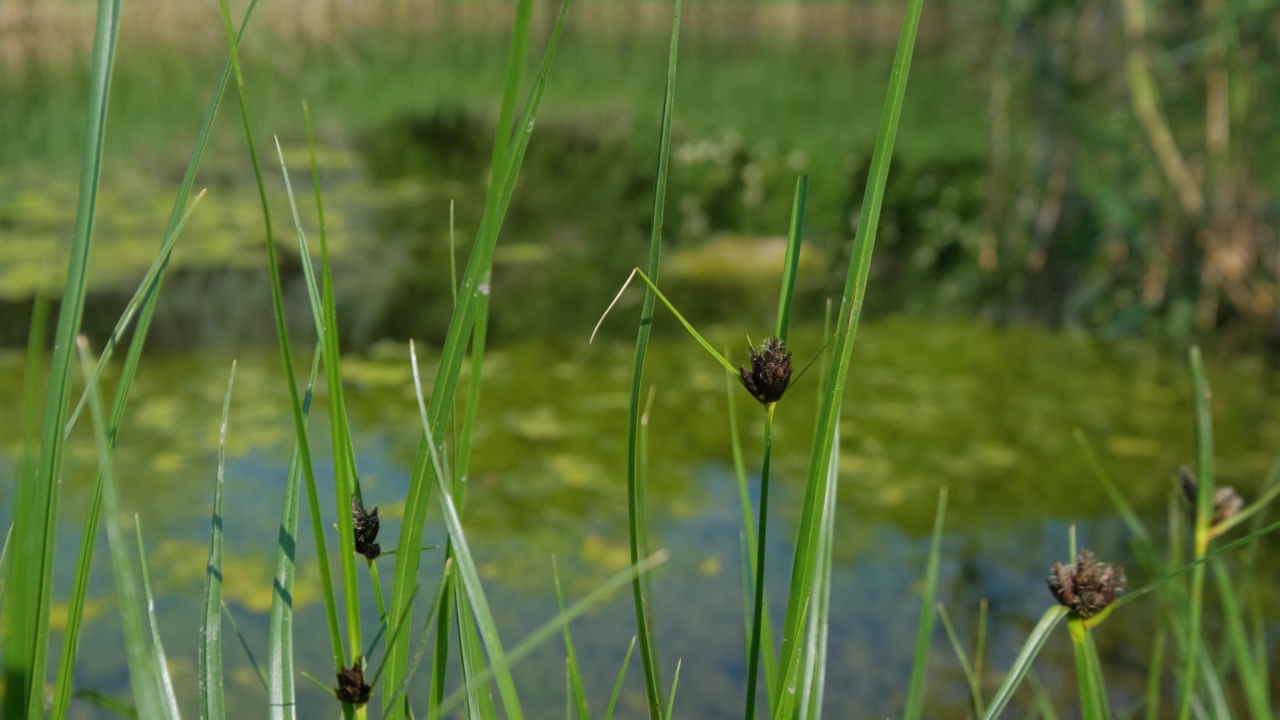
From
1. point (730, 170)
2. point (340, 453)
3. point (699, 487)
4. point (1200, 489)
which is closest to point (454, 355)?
point (340, 453)

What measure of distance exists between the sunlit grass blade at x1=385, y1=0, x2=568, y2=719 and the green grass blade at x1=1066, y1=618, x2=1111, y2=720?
0.19 metres

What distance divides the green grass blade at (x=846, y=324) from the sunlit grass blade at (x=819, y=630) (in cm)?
5

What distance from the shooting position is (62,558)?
59.6 inches

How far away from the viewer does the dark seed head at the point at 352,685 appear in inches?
11.7

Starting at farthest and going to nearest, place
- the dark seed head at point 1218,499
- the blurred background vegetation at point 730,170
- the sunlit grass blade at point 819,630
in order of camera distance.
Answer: the blurred background vegetation at point 730,170
the dark seed head at point 1218,499
the sunlit grass blade at point 819,630

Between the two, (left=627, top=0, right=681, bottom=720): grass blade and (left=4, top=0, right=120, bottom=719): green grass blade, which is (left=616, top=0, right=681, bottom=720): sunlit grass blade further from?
(left=4, top=0, right=120, bottom=719): green grass blade

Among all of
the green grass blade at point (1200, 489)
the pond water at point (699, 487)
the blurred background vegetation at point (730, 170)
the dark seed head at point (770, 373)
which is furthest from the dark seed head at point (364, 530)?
the blurred background vegetation at point (730, 170)

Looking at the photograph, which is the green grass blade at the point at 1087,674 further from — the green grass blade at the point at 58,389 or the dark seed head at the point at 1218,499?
the green grass blade at the point at 58,389

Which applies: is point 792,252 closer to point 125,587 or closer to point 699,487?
point 125,587

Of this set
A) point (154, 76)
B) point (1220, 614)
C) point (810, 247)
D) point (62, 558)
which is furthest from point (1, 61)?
point (1220, 614)

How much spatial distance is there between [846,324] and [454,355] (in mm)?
119

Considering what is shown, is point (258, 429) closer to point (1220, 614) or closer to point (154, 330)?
point (154, 330)

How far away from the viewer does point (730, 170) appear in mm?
4242

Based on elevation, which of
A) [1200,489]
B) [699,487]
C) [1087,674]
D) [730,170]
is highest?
[730,170]
